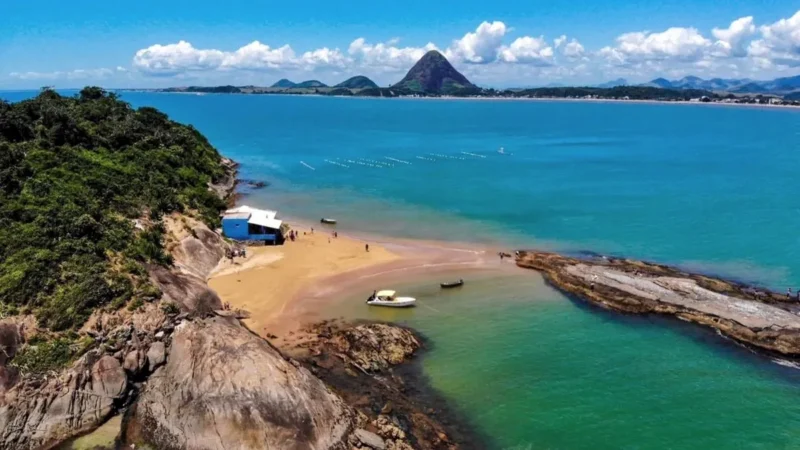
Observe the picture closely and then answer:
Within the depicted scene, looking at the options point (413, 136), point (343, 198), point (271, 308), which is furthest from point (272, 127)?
point (271, 308)

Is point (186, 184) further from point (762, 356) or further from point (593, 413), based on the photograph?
point (762, 356)

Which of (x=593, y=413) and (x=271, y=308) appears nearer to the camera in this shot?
(x=593, y=413)

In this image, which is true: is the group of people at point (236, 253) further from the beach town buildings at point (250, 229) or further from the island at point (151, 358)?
the island at point (151, 358)

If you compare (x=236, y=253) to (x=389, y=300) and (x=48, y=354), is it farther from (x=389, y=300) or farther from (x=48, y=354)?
(x=48, y=354)

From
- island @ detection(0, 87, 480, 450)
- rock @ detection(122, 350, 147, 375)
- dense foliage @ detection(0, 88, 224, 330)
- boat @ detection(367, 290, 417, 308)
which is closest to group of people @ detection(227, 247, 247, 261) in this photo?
island @ detection(0, 87, 480, 450)

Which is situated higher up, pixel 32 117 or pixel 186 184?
pixel 32 117

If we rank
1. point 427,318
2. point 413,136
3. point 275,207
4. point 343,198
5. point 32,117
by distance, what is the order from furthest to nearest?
point 413,136
point 343,198
point 275,207
point 32,117
point 427,318

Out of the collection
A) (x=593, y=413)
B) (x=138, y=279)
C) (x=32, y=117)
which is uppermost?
(x=32, y=117)

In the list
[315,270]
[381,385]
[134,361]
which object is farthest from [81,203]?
[381,385]
